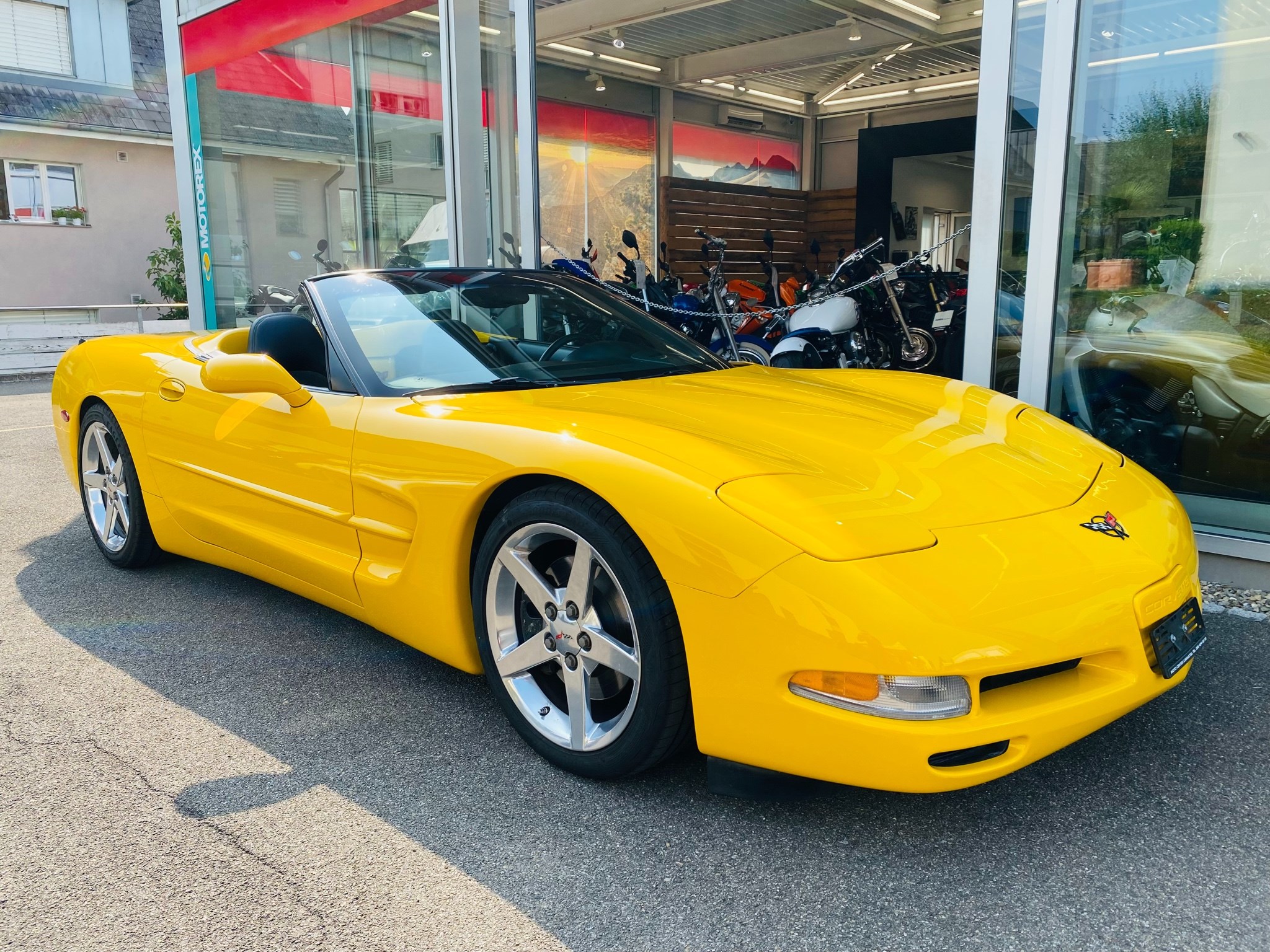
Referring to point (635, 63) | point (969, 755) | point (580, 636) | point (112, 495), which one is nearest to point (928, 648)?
point (969, 755)

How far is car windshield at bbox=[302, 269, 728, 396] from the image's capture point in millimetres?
2830

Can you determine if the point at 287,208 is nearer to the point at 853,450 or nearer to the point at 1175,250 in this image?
the point at 1175,250

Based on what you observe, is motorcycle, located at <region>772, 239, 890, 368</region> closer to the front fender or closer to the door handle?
the door handle

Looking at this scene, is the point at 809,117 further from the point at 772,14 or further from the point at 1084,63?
the point at 1084,63

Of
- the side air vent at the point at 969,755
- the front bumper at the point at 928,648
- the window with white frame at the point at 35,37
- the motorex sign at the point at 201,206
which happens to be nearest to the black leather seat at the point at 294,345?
the front bumper at the point at 928,648

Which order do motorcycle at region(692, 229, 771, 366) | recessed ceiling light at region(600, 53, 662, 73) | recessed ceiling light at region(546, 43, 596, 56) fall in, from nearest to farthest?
motorcycle at region(692, 229, 771, 366), recessed ceiling light at region(546, 43, 596, 56), recessed ceiling light at region(600, 53, 662, 73)

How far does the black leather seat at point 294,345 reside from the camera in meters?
2.99

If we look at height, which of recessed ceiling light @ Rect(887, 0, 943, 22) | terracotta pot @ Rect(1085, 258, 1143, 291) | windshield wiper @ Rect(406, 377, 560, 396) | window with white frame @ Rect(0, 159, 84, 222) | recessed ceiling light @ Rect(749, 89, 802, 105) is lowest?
windshield wiper @ Rect(406, 377, 560, 396)

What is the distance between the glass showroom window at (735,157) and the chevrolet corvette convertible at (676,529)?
11.9 m

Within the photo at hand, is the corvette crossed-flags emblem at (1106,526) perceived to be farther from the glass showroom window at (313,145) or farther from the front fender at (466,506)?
the glass showroom window at (313,145)

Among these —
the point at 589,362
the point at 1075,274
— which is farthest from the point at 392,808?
the point at 1075,274

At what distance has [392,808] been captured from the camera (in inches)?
85.4

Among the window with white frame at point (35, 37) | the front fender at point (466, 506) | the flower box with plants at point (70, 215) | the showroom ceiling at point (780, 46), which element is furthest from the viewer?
the window with white frame at point (35, 37)

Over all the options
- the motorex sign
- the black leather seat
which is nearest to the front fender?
the black leather seat
